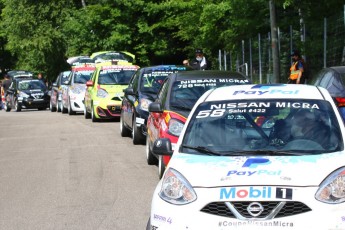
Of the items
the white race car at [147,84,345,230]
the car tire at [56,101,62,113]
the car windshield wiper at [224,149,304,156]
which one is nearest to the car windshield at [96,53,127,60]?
the car tire at [56,101,62,113]

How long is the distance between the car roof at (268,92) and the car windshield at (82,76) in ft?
79.5

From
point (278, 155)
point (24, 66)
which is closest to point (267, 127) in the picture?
point (278, 155)

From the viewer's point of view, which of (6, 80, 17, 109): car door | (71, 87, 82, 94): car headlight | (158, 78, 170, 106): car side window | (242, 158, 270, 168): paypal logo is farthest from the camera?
(6, 80, 17, 109): car door

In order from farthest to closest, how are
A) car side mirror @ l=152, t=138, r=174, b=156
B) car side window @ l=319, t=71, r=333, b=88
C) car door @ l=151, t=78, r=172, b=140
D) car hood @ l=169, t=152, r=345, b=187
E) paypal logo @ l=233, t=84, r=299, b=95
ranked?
car side window @ l=319, t=71, r=333, b=88 → car door @ l=151, t=78, r=172, b=140 → paypal logo @ l=233, t=84, r=299, b=95 → car side mirror @ l=152, t=138, r=174, b=156 → car hood @ l=169, t=152, r=345, b=187

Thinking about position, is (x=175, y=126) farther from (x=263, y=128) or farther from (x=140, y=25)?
(x=140, y=25)

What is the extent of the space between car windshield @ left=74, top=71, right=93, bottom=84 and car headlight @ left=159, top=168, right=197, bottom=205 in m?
25.7

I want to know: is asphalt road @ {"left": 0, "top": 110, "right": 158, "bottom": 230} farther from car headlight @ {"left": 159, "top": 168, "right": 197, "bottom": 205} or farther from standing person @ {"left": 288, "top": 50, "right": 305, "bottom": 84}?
standing person @ {"left": 288, "top": 50, "right": 305, "bottom": 84}

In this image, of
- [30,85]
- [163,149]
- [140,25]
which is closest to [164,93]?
[163,149]

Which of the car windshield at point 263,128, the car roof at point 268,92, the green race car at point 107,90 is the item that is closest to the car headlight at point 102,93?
the green race car at point 107,90

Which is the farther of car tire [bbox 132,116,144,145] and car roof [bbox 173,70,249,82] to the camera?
car tire [bbox 132,116,144,145]

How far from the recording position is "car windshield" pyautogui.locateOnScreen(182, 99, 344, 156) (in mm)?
7668

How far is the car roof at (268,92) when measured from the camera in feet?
27.2

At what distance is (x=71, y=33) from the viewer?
5638 centimetres

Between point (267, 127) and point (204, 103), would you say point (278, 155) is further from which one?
point (204, 103)
